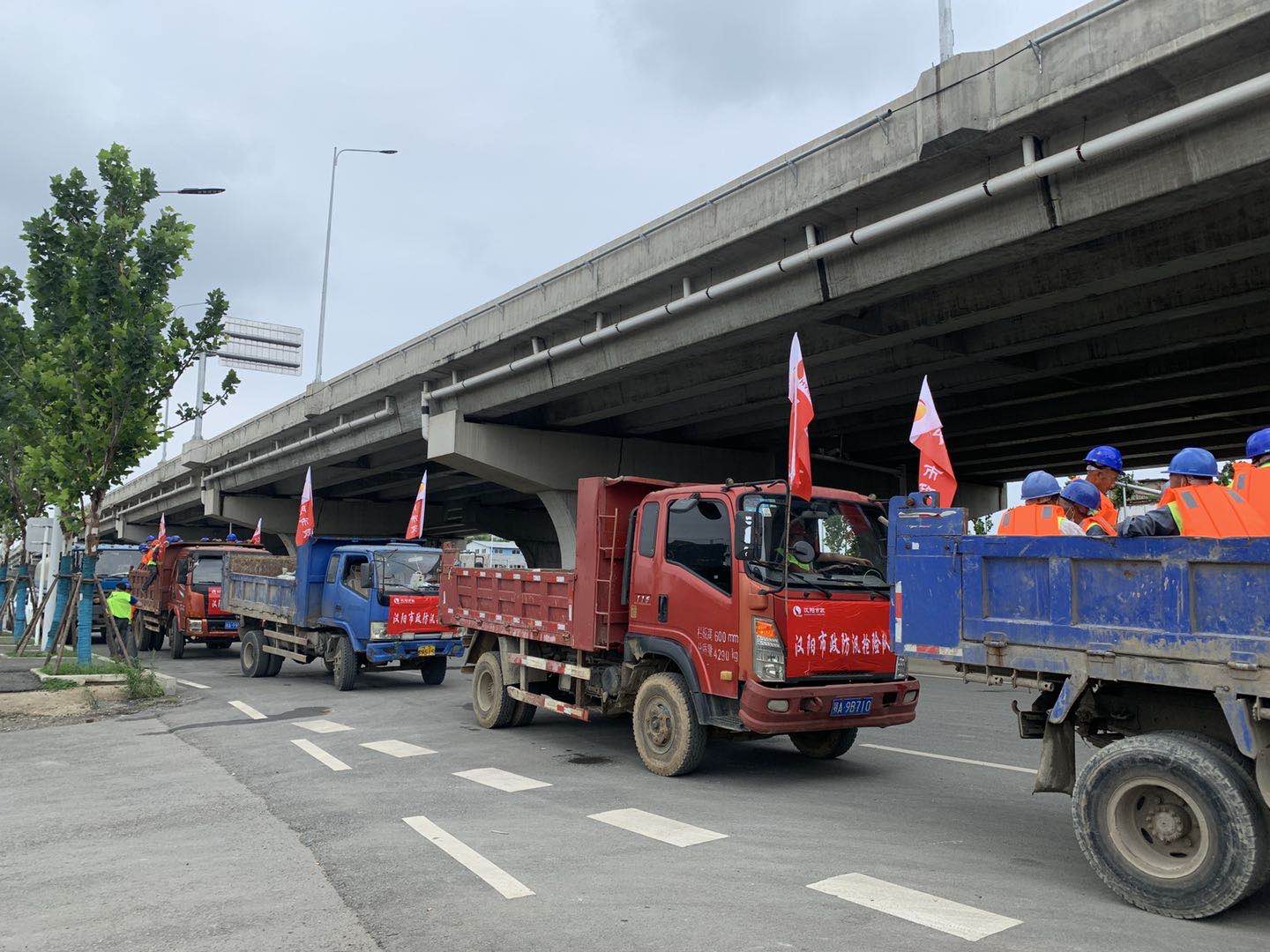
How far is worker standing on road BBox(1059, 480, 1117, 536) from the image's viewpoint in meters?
5.51

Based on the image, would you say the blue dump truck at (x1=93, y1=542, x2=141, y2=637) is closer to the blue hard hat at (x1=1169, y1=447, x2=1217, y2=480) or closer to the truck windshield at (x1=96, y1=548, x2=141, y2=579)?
the truck windshield at (x1=96, y1=548, x2=141, y2=579)

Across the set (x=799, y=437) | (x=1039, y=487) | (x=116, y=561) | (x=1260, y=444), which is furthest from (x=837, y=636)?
(x=116, y=561)

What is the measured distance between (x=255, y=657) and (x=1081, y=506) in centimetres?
1449

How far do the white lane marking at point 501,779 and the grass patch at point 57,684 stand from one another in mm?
8373

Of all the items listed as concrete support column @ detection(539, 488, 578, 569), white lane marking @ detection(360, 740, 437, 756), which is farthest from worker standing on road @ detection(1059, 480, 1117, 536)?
concrete support column @ detection(539, 488, 578, 569)

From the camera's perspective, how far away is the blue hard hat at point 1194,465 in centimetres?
504

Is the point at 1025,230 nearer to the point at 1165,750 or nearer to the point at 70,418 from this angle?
the point at 1165,750

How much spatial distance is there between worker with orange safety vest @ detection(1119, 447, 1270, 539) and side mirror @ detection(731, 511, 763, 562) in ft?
9.61

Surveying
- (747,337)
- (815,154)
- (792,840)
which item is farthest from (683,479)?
(792,840)

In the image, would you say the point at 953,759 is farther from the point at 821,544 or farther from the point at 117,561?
the point at 117,561

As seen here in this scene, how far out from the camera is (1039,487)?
6246mm

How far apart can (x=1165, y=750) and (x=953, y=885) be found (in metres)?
1.27

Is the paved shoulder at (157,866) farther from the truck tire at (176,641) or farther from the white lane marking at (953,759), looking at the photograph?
the truck tire at (176,641)

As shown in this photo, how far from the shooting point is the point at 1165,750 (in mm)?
4613
